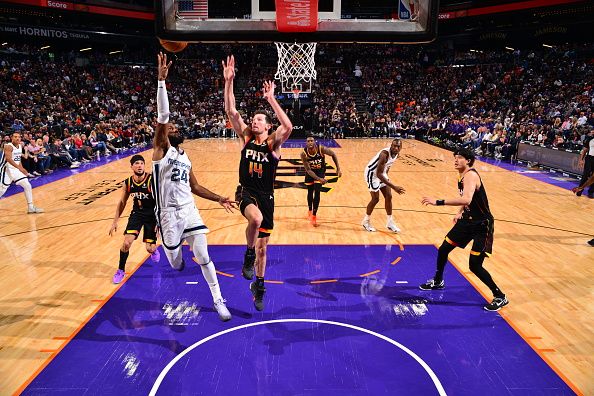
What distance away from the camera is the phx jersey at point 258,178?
5.09 m

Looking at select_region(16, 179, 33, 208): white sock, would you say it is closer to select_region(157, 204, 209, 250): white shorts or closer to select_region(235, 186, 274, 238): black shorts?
select_region(157, 204, 209, 250): white shorts

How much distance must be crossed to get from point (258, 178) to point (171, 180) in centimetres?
97

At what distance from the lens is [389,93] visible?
3403cm

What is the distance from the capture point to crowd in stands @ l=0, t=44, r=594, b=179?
2080 cm

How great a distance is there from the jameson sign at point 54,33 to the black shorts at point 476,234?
31.2 meters

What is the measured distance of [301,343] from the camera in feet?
15.3

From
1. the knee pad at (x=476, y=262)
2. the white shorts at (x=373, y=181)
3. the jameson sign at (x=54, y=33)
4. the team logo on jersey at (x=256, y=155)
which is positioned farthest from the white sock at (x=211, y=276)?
the jameson sign at (x=54, y=33)

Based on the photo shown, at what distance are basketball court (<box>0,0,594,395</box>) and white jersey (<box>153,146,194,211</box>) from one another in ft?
4.51

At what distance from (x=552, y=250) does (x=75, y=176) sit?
1373cm

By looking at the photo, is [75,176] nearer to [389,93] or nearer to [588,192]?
[588,192]

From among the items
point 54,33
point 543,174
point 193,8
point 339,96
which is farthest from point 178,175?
point 54,33

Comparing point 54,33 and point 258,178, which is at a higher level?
point 54,33

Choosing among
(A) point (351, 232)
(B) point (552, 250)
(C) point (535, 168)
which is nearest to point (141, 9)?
(C) point (535, 168)

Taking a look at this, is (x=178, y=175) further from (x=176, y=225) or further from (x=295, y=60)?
(x=295, y=60)
